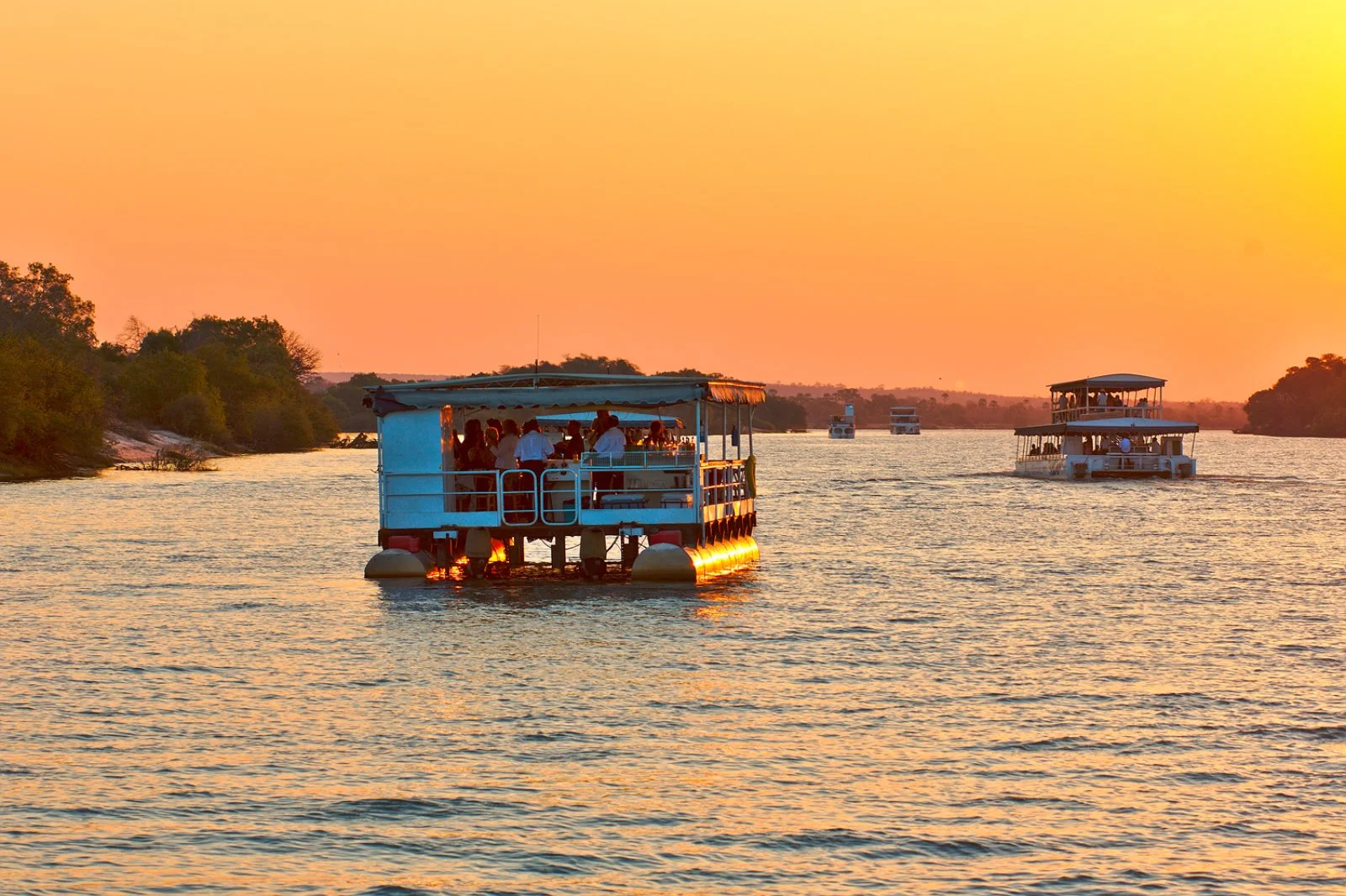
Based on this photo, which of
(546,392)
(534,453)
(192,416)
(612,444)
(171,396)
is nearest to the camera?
(534,453)

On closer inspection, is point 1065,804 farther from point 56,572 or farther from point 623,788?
point 56,572

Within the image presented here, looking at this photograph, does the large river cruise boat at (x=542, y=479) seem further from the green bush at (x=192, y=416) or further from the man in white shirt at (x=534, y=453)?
the green bush at (x=192, y=416)

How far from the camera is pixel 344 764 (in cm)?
1728

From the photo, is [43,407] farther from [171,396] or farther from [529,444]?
[529,444]

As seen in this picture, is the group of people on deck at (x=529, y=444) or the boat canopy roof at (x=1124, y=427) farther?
the boat canopy roof at (x=1124, y=427)

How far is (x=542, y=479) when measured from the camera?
34.3m

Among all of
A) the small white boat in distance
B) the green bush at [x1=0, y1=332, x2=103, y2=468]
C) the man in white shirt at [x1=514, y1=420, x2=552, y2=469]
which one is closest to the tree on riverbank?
the green bush at [x1=0, y1=332, x2=103, y2=468]

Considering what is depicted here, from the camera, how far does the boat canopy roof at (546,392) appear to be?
115 ft

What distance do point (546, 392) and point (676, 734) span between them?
55.2ft

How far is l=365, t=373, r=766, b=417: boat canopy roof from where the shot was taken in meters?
35.0

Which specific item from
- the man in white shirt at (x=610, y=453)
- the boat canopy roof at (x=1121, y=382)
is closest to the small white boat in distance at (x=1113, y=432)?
the boat canopy roof at (x=1121, y=382)

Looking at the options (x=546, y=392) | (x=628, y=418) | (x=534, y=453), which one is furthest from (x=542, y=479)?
(x=628, y=418)

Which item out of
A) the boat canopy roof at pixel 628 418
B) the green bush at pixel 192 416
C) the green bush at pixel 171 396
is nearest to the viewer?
the boat canopy roof at pixel 628 418

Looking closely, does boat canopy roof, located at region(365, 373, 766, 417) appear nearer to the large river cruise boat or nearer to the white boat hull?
the large river cruise boat
